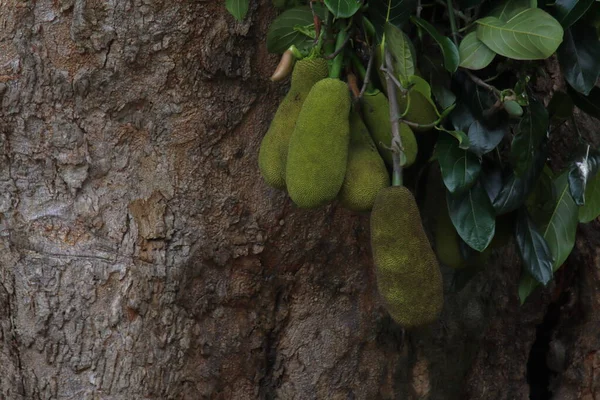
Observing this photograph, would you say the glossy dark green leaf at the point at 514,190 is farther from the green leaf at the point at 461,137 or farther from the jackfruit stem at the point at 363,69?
the jackfruit stem at the point at 363,69

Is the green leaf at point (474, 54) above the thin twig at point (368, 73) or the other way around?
the other way around

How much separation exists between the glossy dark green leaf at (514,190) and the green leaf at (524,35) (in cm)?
18

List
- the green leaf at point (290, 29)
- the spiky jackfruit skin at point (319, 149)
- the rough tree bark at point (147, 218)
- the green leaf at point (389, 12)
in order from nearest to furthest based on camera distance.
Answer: the spiky jackfruit skin at point (319, 149) → the green leaf at point (389, 12) → the green leaf at point (290, 29) → the rough tree bark at point (147, 218)

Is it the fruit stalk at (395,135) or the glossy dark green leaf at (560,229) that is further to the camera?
the glossy dark green leaf at (560,229)

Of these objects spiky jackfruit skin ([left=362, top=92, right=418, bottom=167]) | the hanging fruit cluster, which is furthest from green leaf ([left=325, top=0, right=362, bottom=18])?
spiky jackfruit skin ([left=362, top=92, right=418, bottom=167])

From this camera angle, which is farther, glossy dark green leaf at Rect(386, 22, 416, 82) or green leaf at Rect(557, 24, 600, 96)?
green leaf at Rect(557, 24, 600, 96)

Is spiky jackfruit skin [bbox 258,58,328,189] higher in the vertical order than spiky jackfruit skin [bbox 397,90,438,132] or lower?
higher

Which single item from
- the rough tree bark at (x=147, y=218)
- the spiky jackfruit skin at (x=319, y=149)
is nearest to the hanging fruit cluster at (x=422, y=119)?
the spiky jackfruit skin at (x=319, y=149)

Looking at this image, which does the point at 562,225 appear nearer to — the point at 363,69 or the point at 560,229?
the point at 560,229

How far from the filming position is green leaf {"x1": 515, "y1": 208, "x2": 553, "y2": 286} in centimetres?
118

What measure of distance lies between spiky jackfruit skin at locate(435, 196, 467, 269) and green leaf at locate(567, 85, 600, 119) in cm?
28

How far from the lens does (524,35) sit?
1.02 metres

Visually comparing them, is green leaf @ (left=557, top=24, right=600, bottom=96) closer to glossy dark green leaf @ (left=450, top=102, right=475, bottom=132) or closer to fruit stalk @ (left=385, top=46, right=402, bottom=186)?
glossy dark green leaf @ (left=450, top=102, right=475, bottom=132)

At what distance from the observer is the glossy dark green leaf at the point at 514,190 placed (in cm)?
113
